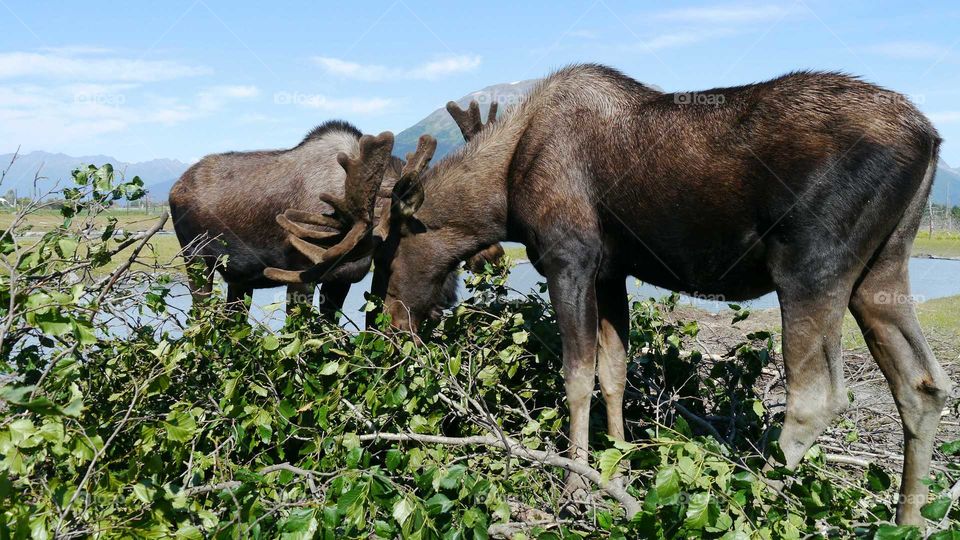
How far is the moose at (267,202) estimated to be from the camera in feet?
23.7

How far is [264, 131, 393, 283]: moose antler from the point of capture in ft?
19.6

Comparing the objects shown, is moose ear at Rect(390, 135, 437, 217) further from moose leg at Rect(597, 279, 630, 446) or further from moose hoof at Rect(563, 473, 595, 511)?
moose hoof at Rect(563, 473, 595, 511)

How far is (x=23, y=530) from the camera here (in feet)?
7.83

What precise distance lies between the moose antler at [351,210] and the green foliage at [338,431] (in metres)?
0.70

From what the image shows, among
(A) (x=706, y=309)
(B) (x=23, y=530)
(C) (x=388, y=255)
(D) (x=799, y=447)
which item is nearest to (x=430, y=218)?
(C) (x=388, y=255)

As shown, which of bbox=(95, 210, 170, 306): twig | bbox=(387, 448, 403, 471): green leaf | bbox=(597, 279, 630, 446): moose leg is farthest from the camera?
bbox=(597, 279, 630, 446): moose leg

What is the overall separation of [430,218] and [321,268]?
1.02 m

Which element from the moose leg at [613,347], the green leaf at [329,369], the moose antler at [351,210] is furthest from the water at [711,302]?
the green leaf at [329,369]

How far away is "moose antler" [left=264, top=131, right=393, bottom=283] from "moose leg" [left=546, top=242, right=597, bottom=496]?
5.62 feet

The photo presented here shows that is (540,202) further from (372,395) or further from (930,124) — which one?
(930,124)

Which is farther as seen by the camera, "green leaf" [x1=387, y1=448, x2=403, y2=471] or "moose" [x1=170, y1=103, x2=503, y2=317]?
"moose" [x1=170, y1=103, x2=503, y2=317]

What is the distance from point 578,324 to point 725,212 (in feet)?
3.78

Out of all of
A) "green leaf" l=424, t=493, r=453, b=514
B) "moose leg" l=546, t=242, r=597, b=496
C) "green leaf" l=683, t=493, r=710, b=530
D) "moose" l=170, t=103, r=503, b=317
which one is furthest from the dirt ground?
"green leaf" l=424, t=493, r=453, b=514

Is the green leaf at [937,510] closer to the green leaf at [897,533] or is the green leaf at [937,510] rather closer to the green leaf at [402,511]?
the green leaf at [897,533]
